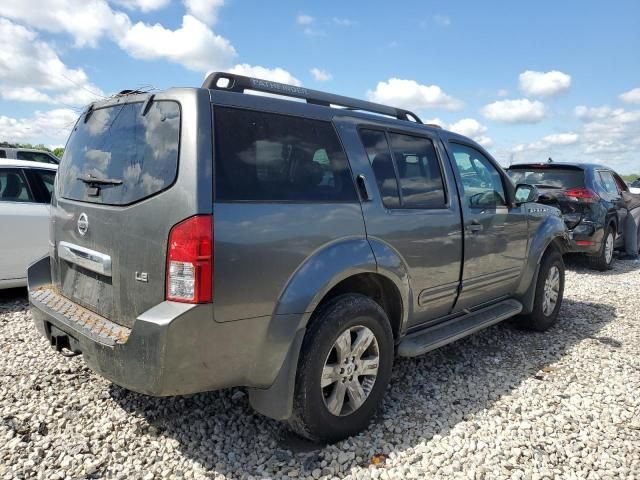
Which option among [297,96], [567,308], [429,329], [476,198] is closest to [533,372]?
[429,329]

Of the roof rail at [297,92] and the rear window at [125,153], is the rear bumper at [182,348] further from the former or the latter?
the roof rail at [297,92]

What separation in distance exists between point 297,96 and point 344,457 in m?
2.18

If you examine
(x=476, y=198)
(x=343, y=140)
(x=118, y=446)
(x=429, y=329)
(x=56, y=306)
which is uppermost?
(x=343, y=140)

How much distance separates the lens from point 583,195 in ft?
25.5

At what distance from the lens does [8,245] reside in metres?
5.07

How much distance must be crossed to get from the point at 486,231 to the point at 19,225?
475cm

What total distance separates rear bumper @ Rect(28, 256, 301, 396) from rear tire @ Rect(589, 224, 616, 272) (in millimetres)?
7436

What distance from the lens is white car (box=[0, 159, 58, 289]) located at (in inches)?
201

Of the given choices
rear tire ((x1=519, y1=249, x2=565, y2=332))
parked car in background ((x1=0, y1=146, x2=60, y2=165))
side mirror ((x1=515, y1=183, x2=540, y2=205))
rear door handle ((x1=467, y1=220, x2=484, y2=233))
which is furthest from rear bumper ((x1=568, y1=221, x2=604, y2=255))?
parked car in background ((x1=0, y1=146, x2=60, y2=165))

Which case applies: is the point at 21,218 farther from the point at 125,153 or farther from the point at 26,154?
the point at 26,154

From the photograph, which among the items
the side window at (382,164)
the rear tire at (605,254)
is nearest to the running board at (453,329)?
the side window at (382,164)

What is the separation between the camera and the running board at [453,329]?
3.26 meters

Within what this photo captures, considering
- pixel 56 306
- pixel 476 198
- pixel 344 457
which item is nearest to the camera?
pixel 344 457

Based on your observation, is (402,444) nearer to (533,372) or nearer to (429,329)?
(429,329)
